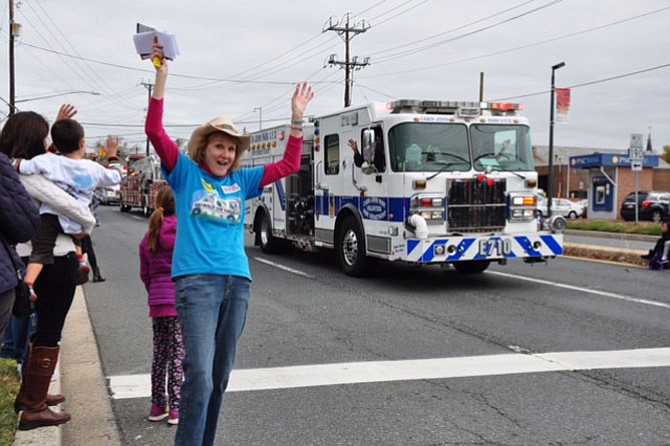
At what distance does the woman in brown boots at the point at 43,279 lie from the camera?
434cm

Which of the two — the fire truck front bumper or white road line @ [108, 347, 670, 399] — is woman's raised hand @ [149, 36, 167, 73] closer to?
white road line @ [108, 347, 670, 399]

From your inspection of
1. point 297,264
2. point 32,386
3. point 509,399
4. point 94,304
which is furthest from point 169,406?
point 297,264

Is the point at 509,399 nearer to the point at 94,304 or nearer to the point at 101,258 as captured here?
the point at 94,304

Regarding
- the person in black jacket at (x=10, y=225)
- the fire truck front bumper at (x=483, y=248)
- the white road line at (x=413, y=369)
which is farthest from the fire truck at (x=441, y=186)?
the person in black jacket at (x=10, y=225)

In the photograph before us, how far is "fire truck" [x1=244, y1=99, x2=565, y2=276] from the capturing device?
10.7 m

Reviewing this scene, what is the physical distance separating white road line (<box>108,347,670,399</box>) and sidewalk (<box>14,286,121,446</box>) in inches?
7.8

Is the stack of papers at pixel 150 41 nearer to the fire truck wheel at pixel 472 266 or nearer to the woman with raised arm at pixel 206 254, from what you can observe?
Answer: the woman with raised arm at pixel 206 254

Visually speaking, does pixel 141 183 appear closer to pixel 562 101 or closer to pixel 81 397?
pixel 562 101

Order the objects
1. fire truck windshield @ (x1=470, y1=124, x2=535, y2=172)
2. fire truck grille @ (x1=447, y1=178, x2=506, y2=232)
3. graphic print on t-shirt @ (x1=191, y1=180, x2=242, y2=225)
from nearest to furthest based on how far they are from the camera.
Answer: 1. graphic print on t-shirt @ (x1=191, y1=180, x2=242, y2=225)
2. fire truck grille @ (x1=447, y1=178, x2=506, y2=232)
3. fire truck windshield @ (x1=470, y1=124, x2=535, y2=172)

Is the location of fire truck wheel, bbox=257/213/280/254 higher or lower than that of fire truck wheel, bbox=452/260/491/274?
higher

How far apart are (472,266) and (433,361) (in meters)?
6.65

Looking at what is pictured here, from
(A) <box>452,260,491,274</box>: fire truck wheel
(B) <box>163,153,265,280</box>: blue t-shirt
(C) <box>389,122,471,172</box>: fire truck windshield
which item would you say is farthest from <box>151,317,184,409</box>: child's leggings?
(A) <box>452,260,491,274</box>: fire truck wheel

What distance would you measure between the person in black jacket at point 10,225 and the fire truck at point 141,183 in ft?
98.5

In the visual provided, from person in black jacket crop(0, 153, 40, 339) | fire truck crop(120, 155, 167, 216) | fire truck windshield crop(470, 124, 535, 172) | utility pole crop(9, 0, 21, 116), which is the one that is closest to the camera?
person in black jacket crop(0, 153, 40, 339)
